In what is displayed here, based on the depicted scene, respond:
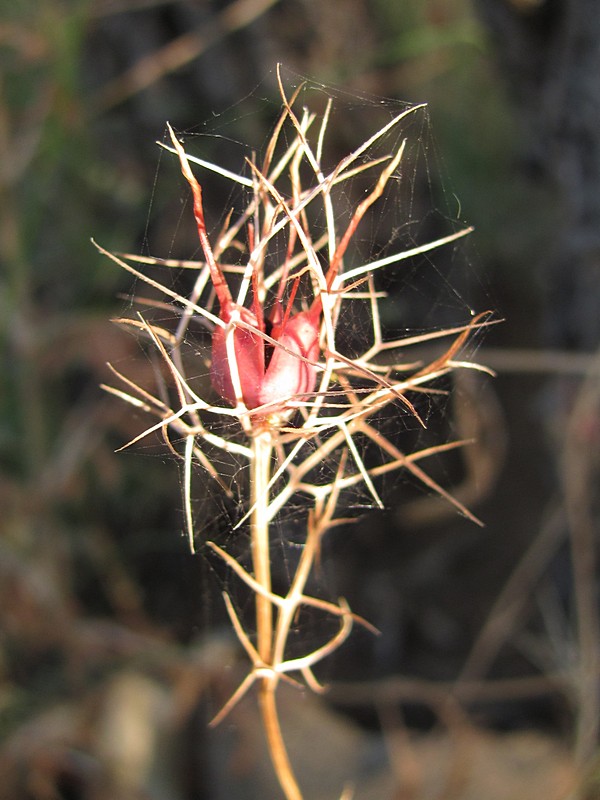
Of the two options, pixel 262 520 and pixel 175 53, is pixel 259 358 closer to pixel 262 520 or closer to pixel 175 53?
pixel 262 520

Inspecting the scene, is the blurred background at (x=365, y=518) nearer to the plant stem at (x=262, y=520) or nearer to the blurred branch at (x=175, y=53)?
the blurred branch at (x=175, y=53)

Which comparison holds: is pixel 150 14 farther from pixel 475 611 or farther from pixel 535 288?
pixel 475 611

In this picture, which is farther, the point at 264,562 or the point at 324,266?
the point at 324,266

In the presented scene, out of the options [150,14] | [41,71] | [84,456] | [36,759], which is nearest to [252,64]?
[150,14]

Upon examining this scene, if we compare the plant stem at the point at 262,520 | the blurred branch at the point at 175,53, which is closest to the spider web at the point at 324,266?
the plant stem at the point at 262,520

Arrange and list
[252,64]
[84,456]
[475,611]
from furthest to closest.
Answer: [252,64] → [475,611] → [84,456]

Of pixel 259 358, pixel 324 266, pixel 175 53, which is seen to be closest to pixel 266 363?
pixel 259 358
